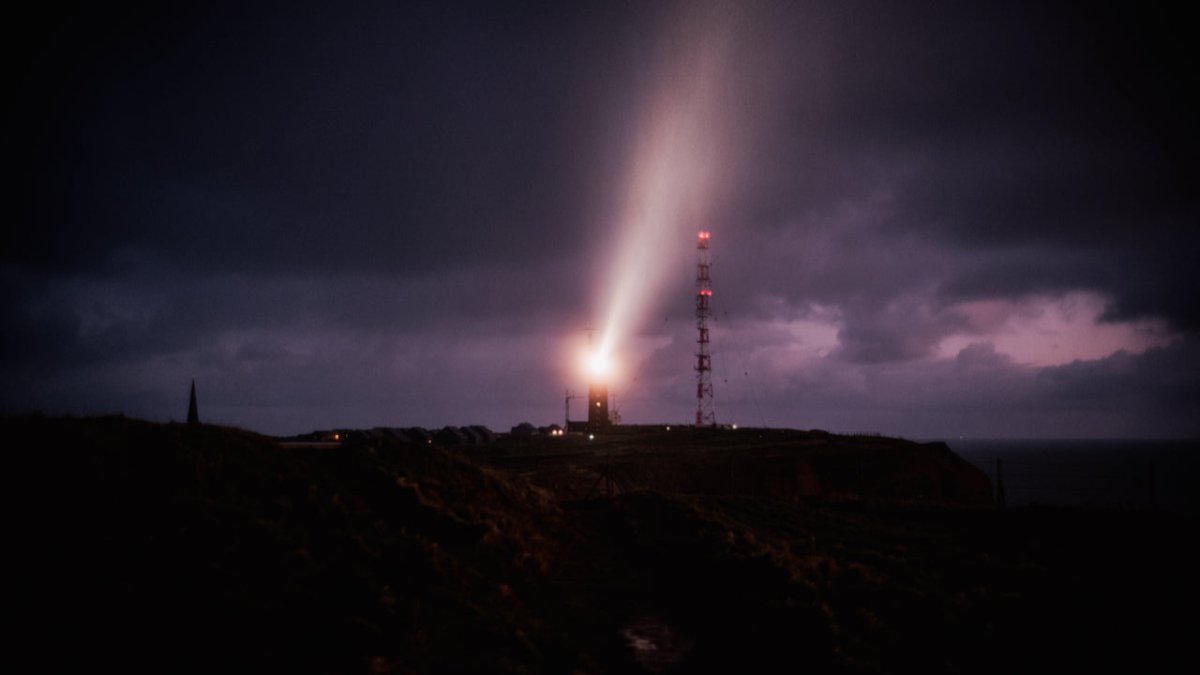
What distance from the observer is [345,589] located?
12.0 m

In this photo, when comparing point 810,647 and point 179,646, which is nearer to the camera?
point 179,646

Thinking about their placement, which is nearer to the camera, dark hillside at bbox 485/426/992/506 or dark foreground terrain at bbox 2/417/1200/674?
dark foreground terrain at bbox 2/417/1200/674

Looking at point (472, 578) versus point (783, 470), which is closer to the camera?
point (472, 578)

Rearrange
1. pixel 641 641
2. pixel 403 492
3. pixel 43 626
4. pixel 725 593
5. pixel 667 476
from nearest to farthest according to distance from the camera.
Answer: pixel 43 626 → pixel 641 641 → pixel 725 593 → pixel 403 492 → pixel 667 476

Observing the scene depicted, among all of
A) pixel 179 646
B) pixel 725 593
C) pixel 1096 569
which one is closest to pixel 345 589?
pixel 179 646

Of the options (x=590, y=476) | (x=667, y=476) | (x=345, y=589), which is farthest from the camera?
(x=667, y=476)

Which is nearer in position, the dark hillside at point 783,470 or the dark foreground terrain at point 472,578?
the dark foreground terrain at point 472,578

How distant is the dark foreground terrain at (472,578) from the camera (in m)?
10.3

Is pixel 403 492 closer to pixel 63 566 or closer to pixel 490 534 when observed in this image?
pixel 490 534

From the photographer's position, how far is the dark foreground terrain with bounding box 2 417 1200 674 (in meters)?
10.3

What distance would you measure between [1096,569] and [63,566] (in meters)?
24.0

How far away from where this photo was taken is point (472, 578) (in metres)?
14.1

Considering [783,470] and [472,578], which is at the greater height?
[472,578]

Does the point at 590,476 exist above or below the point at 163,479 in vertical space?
below
